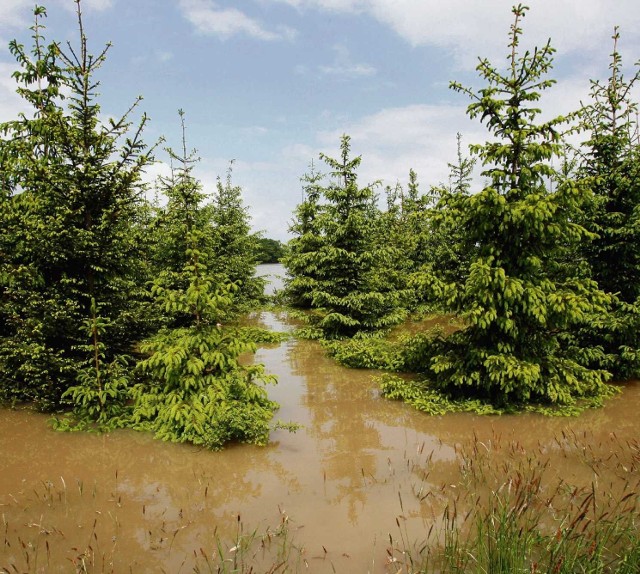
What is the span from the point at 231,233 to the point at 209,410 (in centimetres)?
1879

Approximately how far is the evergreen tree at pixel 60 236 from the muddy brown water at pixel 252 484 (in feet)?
5.26

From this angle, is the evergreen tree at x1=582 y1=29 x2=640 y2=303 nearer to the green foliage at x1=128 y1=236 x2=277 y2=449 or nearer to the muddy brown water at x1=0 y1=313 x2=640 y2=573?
the muddy brown water at x1=0 y1=313 x2=640 y2=573

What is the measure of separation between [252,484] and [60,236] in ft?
20.9

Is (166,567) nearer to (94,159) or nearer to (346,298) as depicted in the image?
(94,159)

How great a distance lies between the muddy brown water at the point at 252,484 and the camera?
17.4ft

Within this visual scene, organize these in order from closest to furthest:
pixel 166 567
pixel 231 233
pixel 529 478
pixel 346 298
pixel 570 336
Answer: pixel 166 567, pixel 529 478, pixel 570 336, pixel 346 298, pixel 231 233

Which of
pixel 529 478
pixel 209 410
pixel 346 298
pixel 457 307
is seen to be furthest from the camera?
pixel 346 298

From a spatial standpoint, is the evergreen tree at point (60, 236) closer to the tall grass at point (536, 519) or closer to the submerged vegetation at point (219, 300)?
the submerged vegetation at point (219, 300)

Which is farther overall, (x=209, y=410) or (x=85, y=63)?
(x=85, y=63)

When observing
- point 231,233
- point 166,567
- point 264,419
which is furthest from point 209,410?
point 231,233

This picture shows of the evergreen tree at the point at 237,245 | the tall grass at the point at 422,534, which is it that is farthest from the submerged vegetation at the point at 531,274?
the evergreen tree at the point at 237,245

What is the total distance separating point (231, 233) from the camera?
26203mm

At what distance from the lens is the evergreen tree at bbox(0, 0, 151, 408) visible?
9055mm

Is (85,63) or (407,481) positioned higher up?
(85,63)
